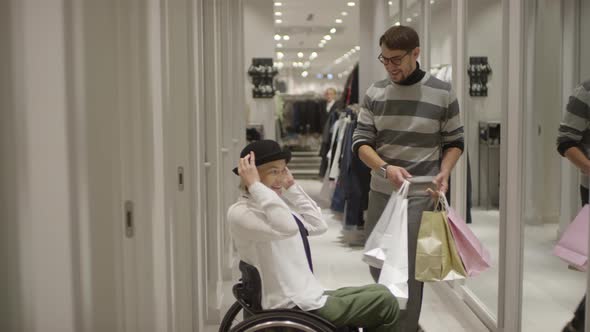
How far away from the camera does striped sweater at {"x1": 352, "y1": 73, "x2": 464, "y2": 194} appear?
2.63m

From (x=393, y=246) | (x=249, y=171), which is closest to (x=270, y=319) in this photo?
(x=249, y=171)

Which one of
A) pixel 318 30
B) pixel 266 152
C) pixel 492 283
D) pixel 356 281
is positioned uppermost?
pixel 318 30

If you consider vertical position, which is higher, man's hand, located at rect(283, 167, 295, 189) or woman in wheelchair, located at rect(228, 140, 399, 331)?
man's hand, located at rect(283, 167, 295, 189)

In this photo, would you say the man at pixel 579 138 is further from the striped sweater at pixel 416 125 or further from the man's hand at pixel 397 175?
the man's hand at pixel 397 175

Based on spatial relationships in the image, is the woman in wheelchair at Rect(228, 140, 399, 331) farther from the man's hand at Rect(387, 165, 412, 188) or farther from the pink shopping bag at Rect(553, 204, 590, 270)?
the pink shopping bag at Rect(553, 204, 590, 270)

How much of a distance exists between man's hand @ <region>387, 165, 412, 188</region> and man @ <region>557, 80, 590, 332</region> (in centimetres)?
61

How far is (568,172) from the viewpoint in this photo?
2475 millimetres

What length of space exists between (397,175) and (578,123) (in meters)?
0.68

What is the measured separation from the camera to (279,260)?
2197 mm

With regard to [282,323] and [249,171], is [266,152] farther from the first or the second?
[282,323]

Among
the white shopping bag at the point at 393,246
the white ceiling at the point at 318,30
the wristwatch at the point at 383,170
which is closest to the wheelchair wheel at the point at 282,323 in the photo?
the white shopping bag at the point at 393,246

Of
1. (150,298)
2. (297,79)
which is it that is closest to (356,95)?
(150,298)

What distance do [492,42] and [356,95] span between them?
3.82 meters

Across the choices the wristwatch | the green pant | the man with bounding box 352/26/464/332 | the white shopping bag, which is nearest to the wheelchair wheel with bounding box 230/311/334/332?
the green pant
